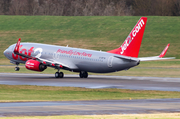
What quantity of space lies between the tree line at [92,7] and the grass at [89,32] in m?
24.6

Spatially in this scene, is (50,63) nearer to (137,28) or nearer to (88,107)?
(137,28)

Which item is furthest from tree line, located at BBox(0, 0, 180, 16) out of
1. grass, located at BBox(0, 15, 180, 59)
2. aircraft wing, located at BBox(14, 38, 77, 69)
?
aircraft wing, located at BBox(14, 38, 77, 69)

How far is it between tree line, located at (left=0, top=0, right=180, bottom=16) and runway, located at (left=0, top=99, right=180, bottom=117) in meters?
136

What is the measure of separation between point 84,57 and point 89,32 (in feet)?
239

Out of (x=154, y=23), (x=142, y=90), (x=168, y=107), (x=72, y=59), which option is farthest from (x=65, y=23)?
(x=168, y=107)

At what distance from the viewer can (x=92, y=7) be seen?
17488 centimetres

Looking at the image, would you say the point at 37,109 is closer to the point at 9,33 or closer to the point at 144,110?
the point at 144,110

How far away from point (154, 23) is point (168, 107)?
110693mm

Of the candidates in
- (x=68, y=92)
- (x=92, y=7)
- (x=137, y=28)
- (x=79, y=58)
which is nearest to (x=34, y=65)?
(x=79, y=58)

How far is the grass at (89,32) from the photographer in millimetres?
122812

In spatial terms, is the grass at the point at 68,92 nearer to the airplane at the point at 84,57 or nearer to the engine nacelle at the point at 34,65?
the engine nacelle at the point at 34,65

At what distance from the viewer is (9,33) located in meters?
135

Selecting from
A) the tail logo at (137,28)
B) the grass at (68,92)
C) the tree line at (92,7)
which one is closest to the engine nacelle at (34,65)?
the tail logo at (137,28)

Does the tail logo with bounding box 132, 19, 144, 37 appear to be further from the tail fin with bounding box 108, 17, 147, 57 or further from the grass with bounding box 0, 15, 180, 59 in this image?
the grass with bounding box 0, 15, 180, 59
